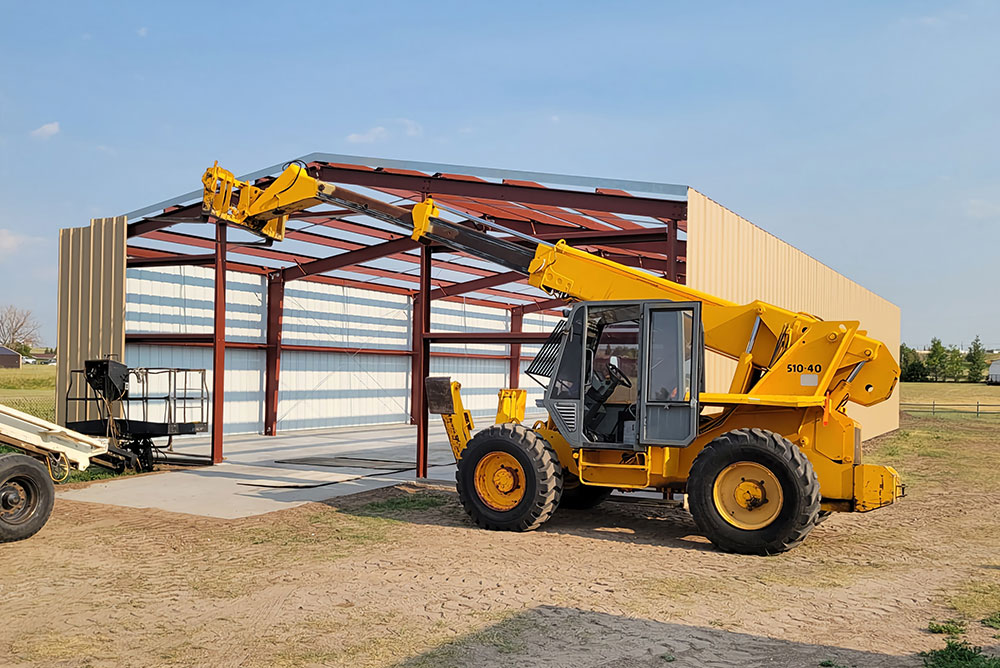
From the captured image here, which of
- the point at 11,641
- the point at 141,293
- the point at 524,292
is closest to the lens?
the point at 11,641

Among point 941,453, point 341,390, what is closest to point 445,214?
point 341,390

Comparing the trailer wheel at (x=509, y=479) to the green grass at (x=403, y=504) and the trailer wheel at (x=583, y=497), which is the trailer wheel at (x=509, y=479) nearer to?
the trailer wheel at (x=583, y=497)

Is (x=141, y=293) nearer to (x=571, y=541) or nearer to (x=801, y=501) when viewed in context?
(x=571, y=541)

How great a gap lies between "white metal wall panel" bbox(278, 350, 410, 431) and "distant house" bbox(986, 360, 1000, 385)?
2151 inches

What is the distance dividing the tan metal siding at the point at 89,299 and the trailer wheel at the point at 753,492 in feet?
37.6

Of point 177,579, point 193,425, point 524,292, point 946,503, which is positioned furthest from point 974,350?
point 177,579

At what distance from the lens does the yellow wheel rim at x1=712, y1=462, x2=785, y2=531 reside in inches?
319

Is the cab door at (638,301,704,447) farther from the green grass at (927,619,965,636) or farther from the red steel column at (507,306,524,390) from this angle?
the red steel column at (507,306,524,390)

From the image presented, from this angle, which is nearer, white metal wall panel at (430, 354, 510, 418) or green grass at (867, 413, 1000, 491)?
green grass at (867, 413, 1000, 491)

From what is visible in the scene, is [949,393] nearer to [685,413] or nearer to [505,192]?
[505,192]

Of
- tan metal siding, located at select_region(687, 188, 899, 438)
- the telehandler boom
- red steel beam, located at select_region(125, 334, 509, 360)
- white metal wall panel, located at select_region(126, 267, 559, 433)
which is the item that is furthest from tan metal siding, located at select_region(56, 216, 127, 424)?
tan metal siding, located at select_region(687, 188, 899, 438)

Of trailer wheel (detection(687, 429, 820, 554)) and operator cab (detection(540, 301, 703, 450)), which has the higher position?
operator cab (detection(540, 301, 703, 450))

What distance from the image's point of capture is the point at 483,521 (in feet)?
30.7

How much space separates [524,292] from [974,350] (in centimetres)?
5603
